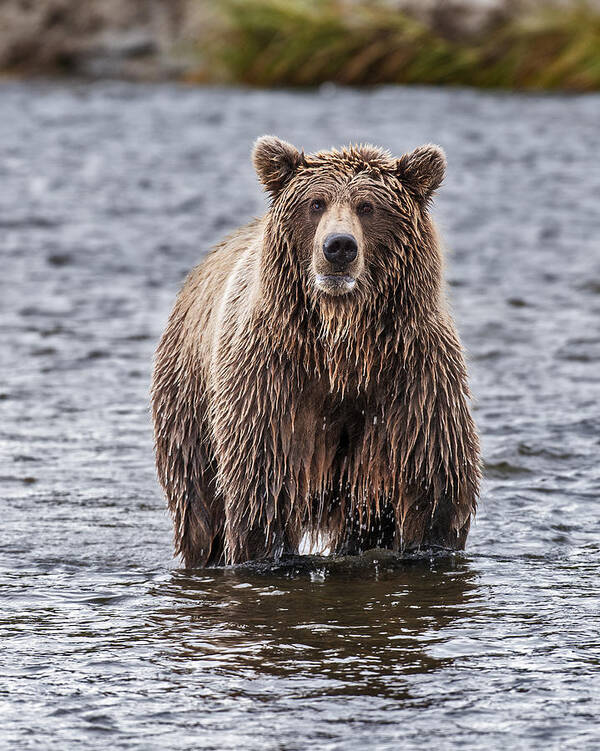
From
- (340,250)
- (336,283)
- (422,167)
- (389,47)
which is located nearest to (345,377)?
(336,283)

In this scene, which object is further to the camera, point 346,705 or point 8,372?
point 8,372

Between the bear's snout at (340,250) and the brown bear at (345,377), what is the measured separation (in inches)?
2.3

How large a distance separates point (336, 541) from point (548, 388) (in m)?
3.95

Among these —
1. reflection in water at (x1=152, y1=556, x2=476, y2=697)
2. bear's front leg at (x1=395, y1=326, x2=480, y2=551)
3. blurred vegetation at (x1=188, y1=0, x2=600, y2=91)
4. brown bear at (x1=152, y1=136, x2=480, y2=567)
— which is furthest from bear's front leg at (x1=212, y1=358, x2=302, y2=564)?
blurred vegetation at (x1=188, y1=0, x2=600, y2=91)

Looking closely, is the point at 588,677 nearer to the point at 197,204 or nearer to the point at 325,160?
the point at 325,160

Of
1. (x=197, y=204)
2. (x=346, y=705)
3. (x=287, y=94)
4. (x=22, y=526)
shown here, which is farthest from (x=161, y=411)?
(x=287, y=94)

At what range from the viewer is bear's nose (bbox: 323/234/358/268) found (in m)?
5.87

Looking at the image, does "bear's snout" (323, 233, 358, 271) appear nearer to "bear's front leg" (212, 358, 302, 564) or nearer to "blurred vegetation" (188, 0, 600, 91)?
"bear's front leg" (212, 358, 302, 564)

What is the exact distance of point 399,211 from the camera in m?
6.21

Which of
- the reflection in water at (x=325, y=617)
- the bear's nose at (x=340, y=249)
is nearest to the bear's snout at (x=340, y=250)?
the bear's nose at (x=340, y=249)

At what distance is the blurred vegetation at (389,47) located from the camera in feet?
88.2

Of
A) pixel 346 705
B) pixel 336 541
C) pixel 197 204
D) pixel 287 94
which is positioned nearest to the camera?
pixel 346 705

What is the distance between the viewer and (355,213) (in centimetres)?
612

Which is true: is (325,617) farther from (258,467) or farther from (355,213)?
(355,213)
